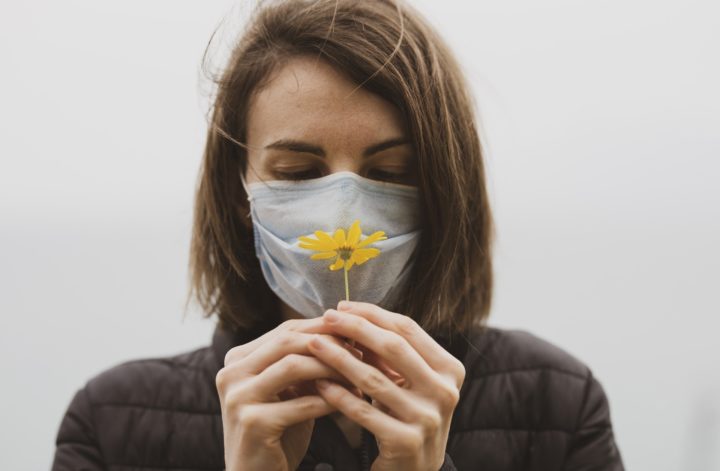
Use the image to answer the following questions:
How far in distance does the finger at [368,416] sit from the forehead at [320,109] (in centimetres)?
48

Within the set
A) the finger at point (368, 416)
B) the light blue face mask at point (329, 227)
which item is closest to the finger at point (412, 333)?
the finger at point (368, 416)

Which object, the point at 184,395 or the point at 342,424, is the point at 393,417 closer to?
the point at 342,424

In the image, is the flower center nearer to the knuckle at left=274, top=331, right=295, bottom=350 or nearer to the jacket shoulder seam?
the knuckle at left=274, top=331, right=295, bottom=350

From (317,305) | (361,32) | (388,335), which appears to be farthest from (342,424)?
(361,32)

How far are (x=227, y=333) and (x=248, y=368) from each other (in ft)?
1.96

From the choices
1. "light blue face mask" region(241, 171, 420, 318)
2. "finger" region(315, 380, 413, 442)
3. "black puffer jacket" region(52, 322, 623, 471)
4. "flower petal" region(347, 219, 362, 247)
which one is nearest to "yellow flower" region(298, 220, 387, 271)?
"flower petal" region(347, 219, 362, 247)

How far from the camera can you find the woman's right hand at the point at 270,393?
84 cm

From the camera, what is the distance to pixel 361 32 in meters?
1.20

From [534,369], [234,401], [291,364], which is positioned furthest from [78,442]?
[534,369]

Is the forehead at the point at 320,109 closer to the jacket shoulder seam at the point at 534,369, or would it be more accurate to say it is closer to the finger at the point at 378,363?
the finger at the point at 378,363

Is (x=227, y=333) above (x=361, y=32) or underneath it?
underneath

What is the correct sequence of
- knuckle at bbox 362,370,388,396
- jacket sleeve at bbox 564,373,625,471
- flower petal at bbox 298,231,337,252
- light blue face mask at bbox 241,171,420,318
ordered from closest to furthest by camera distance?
knuckle at bbox 362,370,388,396, flower petal at bbox 298,231,337,252, light blue face mask at bbox 241,171,420,318, jacket sleeve at bbox 564,373,625,471

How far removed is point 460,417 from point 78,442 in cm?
87

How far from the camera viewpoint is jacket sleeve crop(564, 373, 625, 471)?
1318mm
